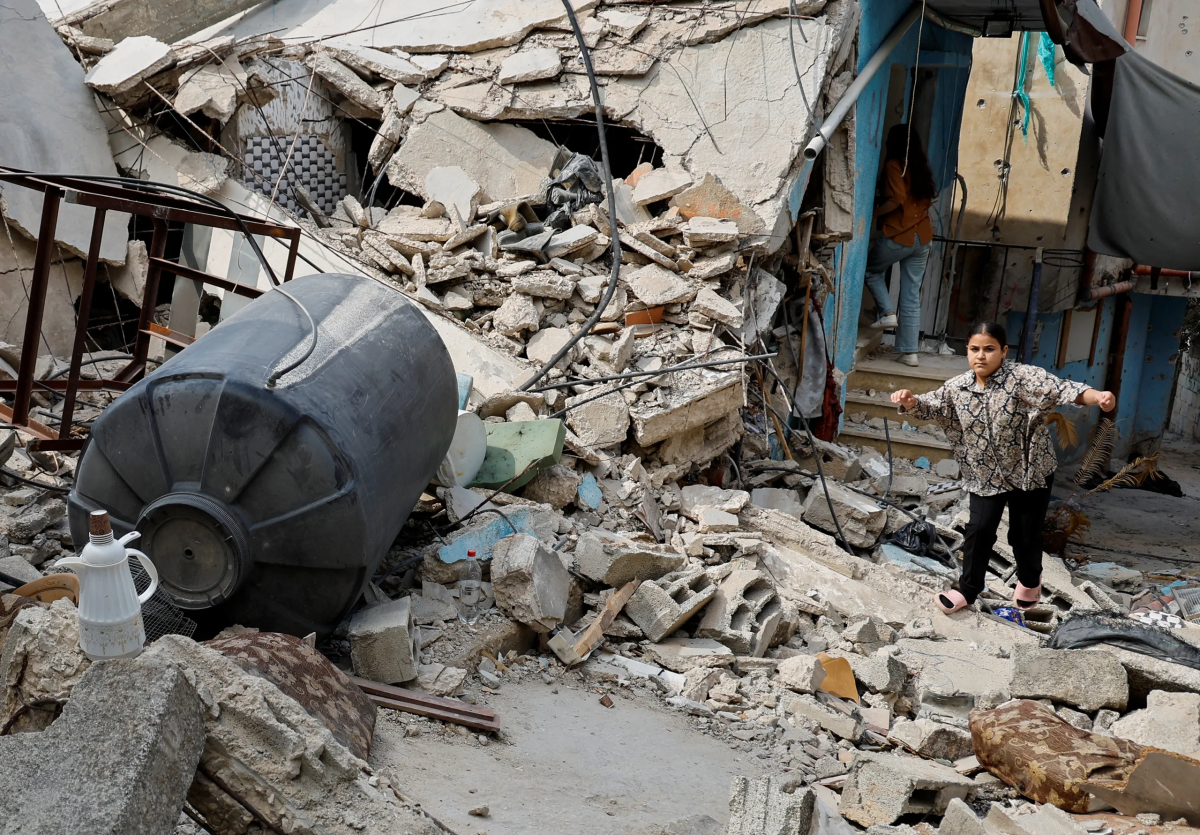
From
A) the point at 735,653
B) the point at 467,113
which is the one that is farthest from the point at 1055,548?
the point at 467,113

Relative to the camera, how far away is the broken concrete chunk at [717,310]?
696 centimetres

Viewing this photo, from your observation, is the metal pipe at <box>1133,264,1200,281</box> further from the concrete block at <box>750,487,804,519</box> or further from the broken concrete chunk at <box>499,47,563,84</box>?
the broken concrete chunk at <box>499,47,563,84</box>

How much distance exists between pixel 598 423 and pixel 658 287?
1.31m

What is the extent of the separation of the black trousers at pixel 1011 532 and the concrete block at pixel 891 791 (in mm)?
2324

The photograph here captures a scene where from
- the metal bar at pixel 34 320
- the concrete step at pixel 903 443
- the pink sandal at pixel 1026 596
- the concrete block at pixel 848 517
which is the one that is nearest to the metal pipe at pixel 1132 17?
the concrete step at pixel 903 443

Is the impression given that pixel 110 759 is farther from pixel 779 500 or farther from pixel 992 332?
pixel 779 500

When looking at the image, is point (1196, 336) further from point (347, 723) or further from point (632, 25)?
point (347, 723)

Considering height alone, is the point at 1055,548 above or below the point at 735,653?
below

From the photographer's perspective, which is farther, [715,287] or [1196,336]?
[1196,336]

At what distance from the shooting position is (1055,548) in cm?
952

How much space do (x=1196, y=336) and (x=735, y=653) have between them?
18095mm

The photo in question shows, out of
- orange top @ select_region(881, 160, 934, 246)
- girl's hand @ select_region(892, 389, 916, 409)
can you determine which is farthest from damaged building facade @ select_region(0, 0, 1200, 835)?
girl's hand @ select_region(892, 389, 916, 409)

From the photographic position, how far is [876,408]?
10.0 metres

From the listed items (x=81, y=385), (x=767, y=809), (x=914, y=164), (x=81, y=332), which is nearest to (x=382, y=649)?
(x=767, y=809)
